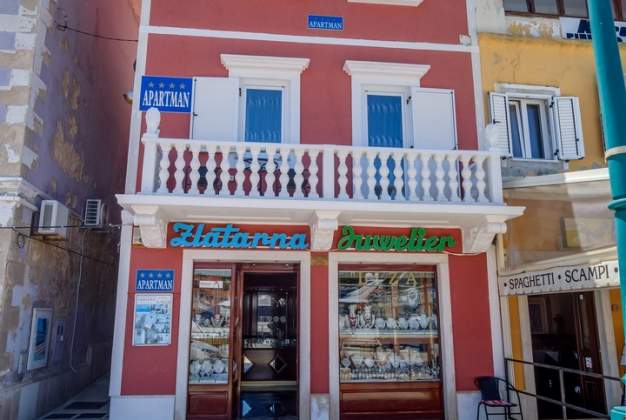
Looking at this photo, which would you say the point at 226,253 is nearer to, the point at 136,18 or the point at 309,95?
the point at 309,95

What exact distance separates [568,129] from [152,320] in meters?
7.84

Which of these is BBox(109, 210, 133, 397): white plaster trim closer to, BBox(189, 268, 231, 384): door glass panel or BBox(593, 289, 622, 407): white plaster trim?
BBox(189, 268, 231, 384): door glass panel

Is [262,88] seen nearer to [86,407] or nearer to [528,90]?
[528,90]

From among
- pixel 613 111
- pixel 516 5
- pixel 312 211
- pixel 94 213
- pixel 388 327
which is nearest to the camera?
pixel 613 111

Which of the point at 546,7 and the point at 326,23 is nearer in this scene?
the point at 326,23

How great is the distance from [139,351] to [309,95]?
4968 millimetres

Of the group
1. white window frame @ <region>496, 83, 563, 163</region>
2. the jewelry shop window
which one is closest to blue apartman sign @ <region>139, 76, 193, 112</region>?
the jewelry shop window

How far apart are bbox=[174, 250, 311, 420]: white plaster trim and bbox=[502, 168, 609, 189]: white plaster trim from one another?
140 inches

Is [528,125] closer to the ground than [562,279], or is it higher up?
higher up

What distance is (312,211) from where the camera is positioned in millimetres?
7699

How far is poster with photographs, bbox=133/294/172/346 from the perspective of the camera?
7867mm

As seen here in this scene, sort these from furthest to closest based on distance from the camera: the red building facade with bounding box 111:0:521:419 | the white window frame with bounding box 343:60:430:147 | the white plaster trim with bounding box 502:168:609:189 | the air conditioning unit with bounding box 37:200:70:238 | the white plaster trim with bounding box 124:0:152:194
A: the white window frame with bounding box 343:60:430:147
the white plaster trim with bounding box 124:0:152:194
the air conditioning unit with bounding box 37:200:70:238
the red building facade with bounding box 111:0:521:419
the white plaster trim with bounding box 502:168:609:189

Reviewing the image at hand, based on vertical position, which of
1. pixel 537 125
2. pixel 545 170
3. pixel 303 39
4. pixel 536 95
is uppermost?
pixel 303 39

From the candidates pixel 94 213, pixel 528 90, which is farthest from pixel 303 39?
pixel 94 213
